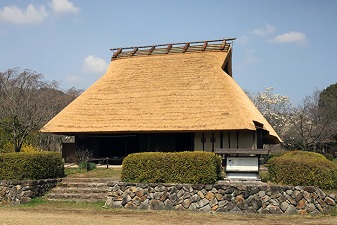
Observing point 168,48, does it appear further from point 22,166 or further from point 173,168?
point 173,168

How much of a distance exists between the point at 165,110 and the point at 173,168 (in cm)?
697

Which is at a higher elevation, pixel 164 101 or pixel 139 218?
pixel 164 101

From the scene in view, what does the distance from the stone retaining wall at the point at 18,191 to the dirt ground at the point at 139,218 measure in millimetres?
1794

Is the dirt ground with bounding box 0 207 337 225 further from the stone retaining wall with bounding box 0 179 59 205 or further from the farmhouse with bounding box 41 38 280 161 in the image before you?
the farmhouse with bounding box 41 38 280 161

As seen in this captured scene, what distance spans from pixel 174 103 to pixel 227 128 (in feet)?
A: 11.8

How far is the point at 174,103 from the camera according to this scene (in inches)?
804

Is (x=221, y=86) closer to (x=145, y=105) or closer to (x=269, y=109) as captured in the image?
(x=145, y=105)

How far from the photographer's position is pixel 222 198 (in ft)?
41.6

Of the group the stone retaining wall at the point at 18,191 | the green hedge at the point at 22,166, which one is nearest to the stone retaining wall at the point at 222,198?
the stone retaining wall at the point at 18,191

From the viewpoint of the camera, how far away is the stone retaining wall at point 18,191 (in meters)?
14.7

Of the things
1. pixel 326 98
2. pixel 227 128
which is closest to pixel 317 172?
pixel 227 128

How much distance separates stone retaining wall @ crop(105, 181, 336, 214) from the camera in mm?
12062

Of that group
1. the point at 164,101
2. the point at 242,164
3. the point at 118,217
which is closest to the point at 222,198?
the point at 242,164

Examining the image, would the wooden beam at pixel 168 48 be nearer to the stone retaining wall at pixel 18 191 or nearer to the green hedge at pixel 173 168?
the green hedge at pixel 173 168
